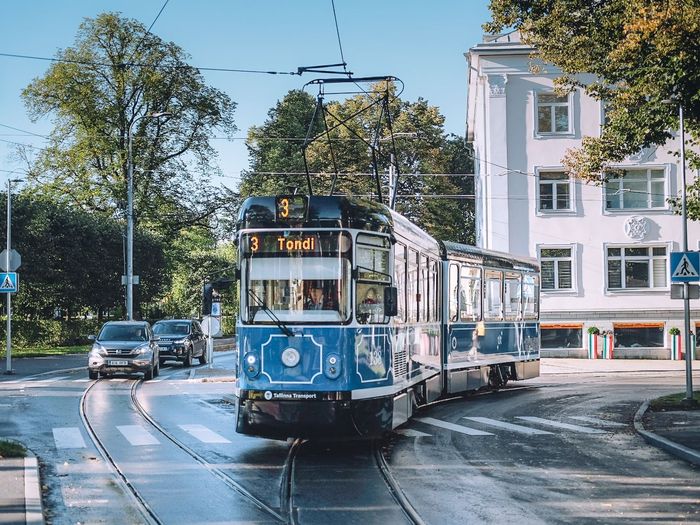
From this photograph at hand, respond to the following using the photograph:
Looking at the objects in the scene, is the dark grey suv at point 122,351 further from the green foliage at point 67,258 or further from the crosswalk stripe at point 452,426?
the green foliage at point 67,258

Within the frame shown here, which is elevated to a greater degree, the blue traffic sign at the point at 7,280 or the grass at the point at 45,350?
the blue traffic sign at the point at 7,280

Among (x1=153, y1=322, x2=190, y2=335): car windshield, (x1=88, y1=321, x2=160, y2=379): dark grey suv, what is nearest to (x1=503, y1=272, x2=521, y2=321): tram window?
(x1=88, y1=321, x2=160, y2=379): dark grey suv

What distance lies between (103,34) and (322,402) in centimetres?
4343

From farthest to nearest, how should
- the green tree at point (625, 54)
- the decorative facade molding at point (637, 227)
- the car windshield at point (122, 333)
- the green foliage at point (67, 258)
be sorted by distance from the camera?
the green foliage at point (67, 258) < the decorative facade molding at point (637, 227) < the car windshield at point (122, 333) < the green tree at point (625, 54)

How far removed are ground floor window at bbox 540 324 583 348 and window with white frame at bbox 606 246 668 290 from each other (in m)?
2.42

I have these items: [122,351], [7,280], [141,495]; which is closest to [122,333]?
[122,351]

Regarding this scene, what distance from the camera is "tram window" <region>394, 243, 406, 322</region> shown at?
44.7 ft

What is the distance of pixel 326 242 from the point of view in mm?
12258

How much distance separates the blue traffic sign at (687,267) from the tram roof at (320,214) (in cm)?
861

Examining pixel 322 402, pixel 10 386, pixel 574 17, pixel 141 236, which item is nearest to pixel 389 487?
pixel 322 402

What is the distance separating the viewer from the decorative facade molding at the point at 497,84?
39938 millimetres

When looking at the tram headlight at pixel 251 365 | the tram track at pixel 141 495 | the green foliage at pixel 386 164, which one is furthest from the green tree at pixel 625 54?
the green foliage at pixel 386 164

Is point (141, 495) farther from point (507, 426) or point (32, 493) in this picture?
point (507, 426)

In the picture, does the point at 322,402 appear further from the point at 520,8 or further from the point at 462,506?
the point at 520,8
